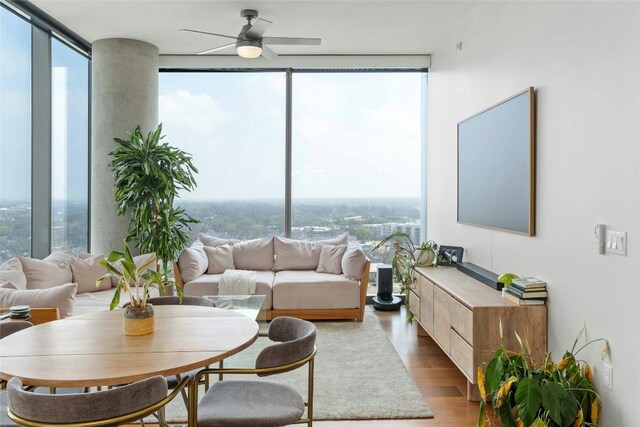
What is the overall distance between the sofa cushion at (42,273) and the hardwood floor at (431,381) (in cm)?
265

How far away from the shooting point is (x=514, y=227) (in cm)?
321

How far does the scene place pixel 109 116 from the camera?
504 centimetres

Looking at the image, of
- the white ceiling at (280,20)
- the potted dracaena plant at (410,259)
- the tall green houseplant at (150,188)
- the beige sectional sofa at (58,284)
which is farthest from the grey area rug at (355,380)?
the white ceiling at (280,20)

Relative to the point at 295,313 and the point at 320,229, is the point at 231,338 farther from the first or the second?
the point at 320,229

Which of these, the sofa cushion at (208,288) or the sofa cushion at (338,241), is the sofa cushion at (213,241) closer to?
the sofa cushion at (208,288)

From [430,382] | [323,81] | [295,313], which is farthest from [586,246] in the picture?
[323,81]

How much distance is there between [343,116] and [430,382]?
358cm

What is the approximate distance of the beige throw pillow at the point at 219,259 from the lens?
17.1ft

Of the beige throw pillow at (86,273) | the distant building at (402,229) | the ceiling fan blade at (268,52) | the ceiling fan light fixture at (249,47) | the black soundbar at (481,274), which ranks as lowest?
the beige throw pillow at (86,273)

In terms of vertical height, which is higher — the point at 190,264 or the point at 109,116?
the point at 109,116

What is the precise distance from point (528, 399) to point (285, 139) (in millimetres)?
4363

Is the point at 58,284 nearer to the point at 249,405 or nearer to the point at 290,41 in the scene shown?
the point at 249,405

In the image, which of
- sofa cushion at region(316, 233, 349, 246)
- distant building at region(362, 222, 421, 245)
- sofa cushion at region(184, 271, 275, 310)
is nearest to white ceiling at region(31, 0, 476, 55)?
distant building at region(362, 222, 421, 245)

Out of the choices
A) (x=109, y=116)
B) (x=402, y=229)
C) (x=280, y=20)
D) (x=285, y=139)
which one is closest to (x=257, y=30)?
(x=280, y=20)
